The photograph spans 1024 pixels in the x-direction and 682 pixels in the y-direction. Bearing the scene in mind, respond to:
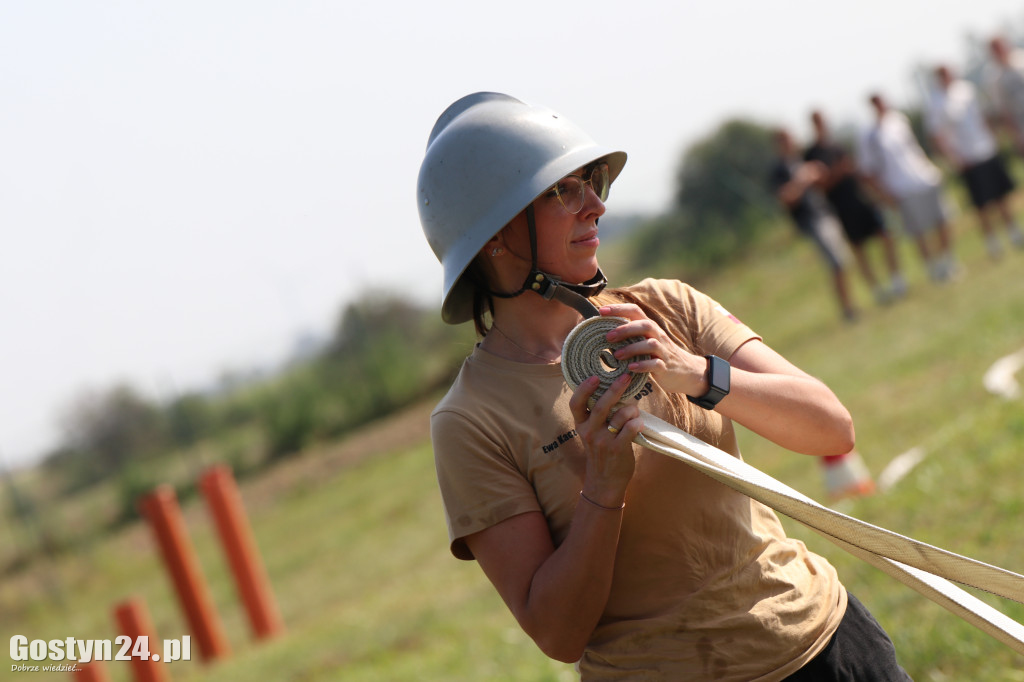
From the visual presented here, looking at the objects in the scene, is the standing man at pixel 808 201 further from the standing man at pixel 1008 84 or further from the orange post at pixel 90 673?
Result: the orange post at pixel 90 673

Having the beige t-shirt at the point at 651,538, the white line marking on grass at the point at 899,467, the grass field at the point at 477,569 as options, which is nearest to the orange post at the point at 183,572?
the grass field at the point at 477,569

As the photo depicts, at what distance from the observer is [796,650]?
7.23 feet

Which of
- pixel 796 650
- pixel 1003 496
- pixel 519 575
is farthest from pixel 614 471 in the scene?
pixel 1003 496

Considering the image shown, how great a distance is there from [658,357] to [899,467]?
5067 millimetres

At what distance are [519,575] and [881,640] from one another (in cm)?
84

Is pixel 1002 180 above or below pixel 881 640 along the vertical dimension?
below

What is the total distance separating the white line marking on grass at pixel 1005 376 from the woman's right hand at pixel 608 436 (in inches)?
212

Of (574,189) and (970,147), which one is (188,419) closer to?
(970,147)

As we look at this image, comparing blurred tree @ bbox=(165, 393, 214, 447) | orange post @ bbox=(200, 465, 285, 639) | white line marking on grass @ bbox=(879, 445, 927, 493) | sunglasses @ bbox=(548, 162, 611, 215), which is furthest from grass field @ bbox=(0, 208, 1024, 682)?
blurred tree @ bbox=(165, 393, 214, 447)

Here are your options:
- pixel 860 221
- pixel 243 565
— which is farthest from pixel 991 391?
pixel 243 565

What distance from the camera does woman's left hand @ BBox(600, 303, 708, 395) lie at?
2.01m

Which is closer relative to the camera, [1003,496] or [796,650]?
[796,650]

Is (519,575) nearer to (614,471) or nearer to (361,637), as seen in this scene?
(614,471)

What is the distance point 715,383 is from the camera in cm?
209
